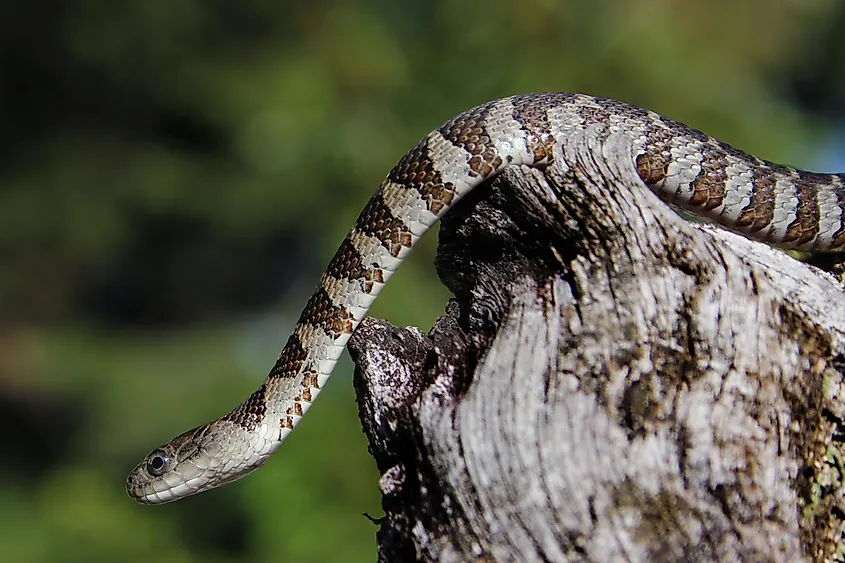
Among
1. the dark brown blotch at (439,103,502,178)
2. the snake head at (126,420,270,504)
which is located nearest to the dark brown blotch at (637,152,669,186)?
the dark brown blotch at (439,103,502,178)

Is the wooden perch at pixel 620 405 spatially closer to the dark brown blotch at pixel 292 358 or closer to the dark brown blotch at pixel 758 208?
the dark brown blotch at pixel 758 208

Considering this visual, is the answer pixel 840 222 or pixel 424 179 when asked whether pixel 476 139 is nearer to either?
pixel 424 179

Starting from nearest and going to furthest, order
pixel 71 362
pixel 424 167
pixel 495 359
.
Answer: pixel 495 359 → pixel 424 167 → pixel 71 362

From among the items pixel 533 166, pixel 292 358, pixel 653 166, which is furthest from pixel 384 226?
pixel 653 166

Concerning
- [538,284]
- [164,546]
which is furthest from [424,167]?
[164,546]

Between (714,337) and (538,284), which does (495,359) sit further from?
(714,337)

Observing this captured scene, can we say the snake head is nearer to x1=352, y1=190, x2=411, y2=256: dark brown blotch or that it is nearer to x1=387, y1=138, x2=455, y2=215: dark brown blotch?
x1=352, y1=190, x2=411, y2=256: dark brown blotch
